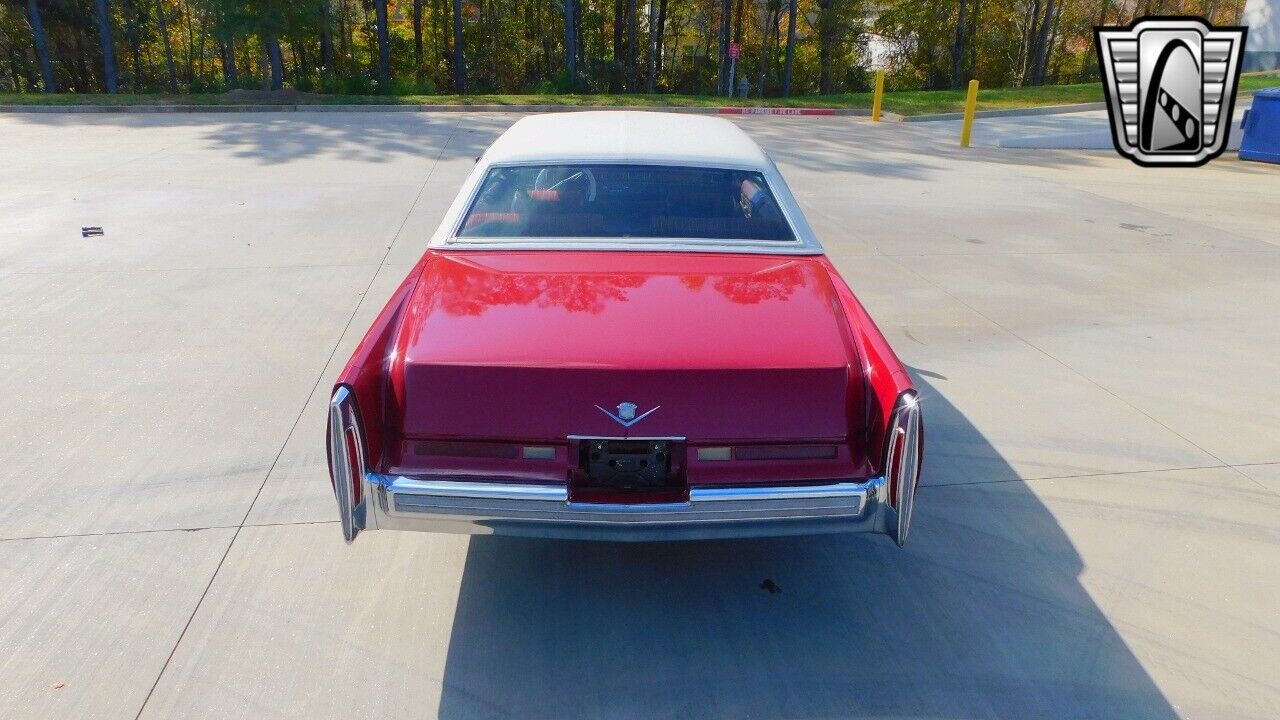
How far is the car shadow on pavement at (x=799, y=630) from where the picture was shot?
3025mm

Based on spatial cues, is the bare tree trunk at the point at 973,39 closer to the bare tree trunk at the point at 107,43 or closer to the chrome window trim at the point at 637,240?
the bare tree trunk at the point at 107,43

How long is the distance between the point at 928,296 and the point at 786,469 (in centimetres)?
453

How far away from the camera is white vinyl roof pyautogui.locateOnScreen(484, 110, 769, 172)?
4.45m

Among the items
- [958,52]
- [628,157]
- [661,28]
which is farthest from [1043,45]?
[628,157]

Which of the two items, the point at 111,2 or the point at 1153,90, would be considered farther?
the point at 111,2

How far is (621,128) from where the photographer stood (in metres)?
5.00

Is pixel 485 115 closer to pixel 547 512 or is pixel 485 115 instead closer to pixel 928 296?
pixel 928 296

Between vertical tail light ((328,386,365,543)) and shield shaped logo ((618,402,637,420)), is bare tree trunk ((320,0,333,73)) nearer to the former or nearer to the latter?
vertical tail light ((328,386,365,543))

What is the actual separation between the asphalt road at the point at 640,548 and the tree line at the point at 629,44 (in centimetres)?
2344

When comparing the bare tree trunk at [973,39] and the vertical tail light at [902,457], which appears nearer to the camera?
the vertical tail light at [902,457]

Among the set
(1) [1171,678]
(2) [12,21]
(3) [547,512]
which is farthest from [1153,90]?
(2) [12,21]

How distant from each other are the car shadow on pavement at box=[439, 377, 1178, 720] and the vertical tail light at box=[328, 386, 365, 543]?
1.97 feet

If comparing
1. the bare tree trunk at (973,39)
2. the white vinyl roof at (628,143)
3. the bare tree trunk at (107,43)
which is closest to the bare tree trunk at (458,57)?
the bare tree trunk at (107,43)

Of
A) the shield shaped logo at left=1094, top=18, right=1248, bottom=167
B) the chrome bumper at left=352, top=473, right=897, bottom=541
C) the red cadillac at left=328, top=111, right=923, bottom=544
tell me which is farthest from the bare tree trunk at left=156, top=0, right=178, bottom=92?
the chrome bumper at left=352, top=473, right=897, bottom=541
